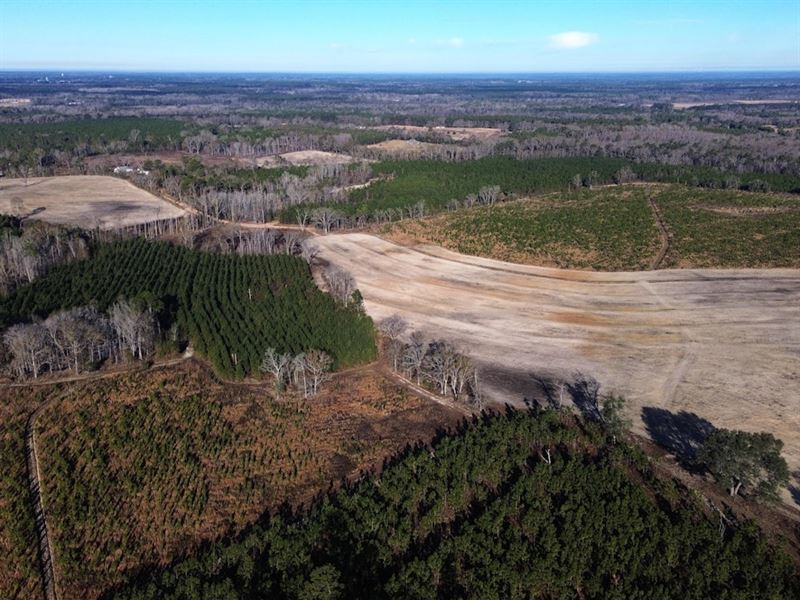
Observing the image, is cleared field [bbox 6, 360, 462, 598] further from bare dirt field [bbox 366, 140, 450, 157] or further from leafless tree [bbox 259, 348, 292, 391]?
bare dirt field [bbox 366, 140, 450, 157]

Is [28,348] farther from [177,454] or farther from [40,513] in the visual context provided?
[40,513]

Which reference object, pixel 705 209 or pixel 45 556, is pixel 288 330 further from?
pixel 705 209

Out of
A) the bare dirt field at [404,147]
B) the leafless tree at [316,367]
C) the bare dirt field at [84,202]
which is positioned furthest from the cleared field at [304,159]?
the leafless tree at [316,367]

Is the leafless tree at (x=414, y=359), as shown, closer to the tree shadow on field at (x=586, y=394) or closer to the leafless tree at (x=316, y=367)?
the leafless tree at (x=316, y=367)

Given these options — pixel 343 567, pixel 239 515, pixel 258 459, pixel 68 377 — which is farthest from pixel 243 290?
pixel 343 567

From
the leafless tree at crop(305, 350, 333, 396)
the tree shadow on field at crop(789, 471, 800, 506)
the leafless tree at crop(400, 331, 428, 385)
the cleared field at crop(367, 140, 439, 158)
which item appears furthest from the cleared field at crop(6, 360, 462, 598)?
the cleared field at crop(367, 140, 439, 158)

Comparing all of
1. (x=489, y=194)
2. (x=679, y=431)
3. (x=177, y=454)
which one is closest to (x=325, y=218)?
(x=489, y=194)
